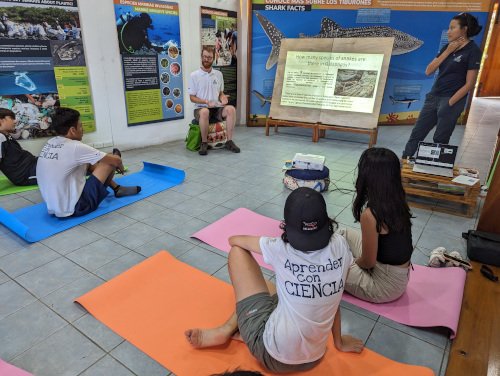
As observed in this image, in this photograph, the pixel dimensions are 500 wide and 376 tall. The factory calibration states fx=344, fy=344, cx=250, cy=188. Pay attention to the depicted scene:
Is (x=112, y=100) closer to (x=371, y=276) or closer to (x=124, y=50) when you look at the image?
(x=124, y=50)

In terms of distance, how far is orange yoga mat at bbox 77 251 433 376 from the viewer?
1522 millimetres

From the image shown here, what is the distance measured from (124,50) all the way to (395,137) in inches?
176

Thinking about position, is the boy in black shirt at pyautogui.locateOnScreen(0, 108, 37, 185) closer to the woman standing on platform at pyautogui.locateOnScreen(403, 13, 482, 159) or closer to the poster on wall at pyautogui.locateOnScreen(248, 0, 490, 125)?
the poster on wall at pyautogui.locateOnScreen(248, 0, 490, 125)

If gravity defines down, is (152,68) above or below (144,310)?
above

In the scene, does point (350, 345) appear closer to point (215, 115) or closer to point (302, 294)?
point (302, 294)

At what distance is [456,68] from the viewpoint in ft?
11.6

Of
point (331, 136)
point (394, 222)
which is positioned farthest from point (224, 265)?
point (331, 136)

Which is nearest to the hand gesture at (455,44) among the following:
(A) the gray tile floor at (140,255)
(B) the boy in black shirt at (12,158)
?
(A) the gray tile floor at (140,255)

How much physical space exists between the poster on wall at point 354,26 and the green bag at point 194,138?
1.86m

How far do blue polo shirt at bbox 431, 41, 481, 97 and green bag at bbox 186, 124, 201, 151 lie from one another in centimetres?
297

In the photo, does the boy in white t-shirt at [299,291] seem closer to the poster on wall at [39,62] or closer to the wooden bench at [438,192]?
the wooden bench at [438,192]

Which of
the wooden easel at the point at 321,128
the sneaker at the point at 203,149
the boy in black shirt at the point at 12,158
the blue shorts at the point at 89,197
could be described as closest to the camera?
the blue shorts at the point at 89,197

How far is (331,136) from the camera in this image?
5.96 m

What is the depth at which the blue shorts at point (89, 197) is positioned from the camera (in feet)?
9.37
